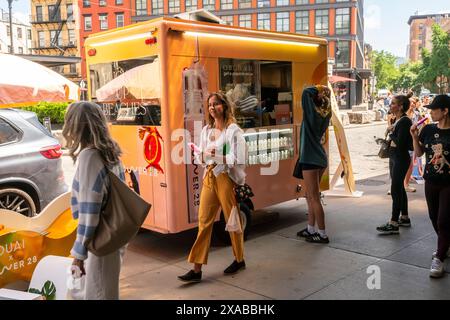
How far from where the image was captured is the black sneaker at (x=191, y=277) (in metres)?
4.52

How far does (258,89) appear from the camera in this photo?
A: 5.99m

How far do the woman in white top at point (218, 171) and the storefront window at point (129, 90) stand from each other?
0.89m

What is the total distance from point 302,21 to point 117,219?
219 feet

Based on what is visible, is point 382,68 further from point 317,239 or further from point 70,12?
point 317,239

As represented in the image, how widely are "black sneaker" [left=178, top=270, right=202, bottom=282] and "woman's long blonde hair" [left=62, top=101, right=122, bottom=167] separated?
6.76 ft

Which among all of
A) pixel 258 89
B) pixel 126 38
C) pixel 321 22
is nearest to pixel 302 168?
pixel 258 89

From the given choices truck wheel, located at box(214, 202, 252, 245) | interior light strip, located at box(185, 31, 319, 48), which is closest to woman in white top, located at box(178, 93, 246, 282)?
interior light strip, located at box(185, 31, 319, 48)

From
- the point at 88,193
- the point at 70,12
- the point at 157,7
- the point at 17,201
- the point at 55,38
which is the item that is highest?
the point at 157,7

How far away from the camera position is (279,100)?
20.6 ft
